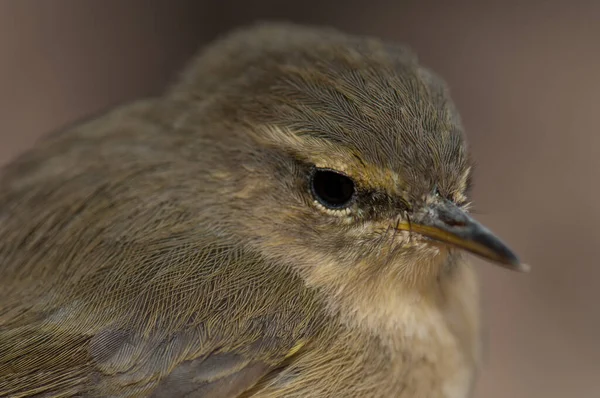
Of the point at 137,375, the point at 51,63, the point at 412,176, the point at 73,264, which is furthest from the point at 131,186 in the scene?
the point at 51,63

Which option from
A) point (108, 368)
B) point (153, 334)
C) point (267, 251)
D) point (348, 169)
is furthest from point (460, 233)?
point (108, 368)

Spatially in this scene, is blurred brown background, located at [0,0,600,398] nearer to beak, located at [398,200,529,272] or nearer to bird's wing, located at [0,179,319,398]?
beak, located at [398,200,529,272]

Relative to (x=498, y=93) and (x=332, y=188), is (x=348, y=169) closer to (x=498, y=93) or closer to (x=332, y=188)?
(x=332, y=188)

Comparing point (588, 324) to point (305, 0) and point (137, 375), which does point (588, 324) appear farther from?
point (137, 375)

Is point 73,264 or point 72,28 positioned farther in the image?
point 72,28

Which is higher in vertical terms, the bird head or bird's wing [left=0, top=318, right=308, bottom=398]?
the bird head

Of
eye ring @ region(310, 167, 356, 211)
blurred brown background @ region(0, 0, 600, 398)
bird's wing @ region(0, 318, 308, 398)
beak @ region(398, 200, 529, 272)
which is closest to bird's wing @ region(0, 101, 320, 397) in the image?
bird's wing @ region(0, 318, 308, 398)
